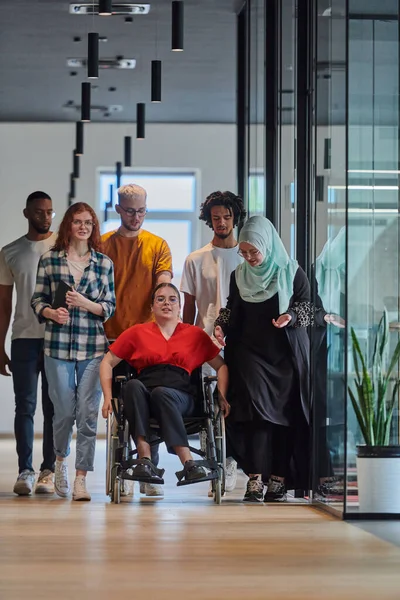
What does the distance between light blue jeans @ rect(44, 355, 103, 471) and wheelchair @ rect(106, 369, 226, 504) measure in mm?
190

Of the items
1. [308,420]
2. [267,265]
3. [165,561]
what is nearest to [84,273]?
[267,265]

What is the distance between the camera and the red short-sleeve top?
5215 millimetres

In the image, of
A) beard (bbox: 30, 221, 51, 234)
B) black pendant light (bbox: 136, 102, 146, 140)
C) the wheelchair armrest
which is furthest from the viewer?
black pendant light (bbox: 136, 102, 146, 140)

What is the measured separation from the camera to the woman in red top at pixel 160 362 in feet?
16.4

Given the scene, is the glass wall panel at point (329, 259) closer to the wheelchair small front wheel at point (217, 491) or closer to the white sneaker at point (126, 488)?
the wheelchair small front wheel at point (217, 491)

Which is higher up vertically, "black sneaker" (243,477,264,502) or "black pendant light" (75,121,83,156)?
"black pendant light" (75,121,83,156)

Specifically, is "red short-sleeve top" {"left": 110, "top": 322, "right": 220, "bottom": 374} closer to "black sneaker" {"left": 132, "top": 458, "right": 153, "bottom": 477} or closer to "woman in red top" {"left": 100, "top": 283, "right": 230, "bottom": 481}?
"woman in red top" {"left": 100, "top": 283, "right": 230, "bottom": 481}

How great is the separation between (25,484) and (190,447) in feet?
2.70

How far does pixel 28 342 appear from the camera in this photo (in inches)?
218

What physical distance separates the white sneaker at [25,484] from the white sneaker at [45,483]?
0.17ft

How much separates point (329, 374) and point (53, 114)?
271 inches

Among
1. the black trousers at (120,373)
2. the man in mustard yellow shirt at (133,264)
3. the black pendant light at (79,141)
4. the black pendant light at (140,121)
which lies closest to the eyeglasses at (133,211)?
the man in mustard yellow shirt at (133,264)

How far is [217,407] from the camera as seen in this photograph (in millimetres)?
5117

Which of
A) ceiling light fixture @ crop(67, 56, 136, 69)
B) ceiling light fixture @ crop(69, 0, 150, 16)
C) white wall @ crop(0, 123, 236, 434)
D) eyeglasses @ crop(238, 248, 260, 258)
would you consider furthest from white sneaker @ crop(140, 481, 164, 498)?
white wall @ crop(0, 123, 236, 434)
